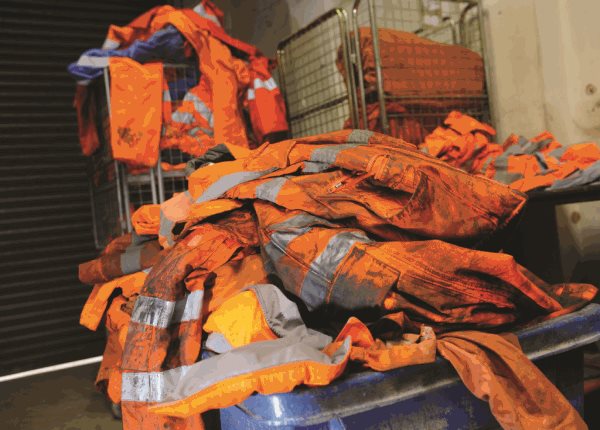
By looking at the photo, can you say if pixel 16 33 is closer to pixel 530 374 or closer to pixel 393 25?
pixel 393 25

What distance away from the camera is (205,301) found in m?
1.51

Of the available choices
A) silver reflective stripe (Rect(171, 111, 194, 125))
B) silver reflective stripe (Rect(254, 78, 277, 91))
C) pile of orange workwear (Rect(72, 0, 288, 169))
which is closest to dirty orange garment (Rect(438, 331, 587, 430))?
pile of orange workwear (Rect(72, 0, 288, 169))

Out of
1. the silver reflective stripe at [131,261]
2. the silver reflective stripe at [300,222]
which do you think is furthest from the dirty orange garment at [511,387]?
the silver reflective stripe at [131,261]

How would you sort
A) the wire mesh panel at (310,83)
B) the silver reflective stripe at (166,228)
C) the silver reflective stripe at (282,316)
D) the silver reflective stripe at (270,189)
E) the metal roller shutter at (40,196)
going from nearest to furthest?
the silver reflective stripe at (282,316) → the silver reflective stripe at (270,189) → the silver reflective stripe at (166,228) → the wire mesh panel at (310,83) → the metal roller shutter at (40,196)

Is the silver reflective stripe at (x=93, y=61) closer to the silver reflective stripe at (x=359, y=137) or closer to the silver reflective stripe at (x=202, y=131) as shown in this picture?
the silver reflective stripe at (x=202, y=131)

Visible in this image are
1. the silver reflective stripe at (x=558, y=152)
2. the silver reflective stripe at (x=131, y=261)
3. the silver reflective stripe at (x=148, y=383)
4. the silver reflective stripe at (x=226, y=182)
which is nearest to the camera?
the silver reflective stripe at (x=148, y=383)

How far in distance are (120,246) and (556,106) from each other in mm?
2417

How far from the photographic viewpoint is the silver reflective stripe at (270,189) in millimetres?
1512

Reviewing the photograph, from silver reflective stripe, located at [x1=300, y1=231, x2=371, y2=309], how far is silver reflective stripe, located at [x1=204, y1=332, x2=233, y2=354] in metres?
0.21

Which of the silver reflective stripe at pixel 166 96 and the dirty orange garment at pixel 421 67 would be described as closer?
the dirty orange garment at pixel 421 67

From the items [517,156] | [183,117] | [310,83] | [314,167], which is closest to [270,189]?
[314,167]

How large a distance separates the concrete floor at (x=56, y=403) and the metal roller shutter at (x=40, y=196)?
30.2 inches

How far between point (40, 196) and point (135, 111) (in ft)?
6.86

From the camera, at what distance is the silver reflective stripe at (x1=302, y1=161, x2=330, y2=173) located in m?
1.60
